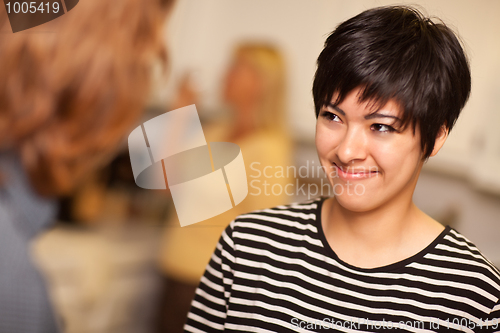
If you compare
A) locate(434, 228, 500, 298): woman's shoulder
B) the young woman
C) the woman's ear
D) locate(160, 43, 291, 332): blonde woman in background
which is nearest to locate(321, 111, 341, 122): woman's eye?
the young woman

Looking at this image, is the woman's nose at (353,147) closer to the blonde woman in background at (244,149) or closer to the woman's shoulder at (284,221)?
the woman's shoulder at (284,221)

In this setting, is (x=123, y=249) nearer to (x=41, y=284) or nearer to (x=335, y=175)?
(x=41, y=284)

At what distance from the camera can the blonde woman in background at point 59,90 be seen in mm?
735

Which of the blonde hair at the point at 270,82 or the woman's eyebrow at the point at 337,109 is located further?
the blonde hair at the point at 270,82

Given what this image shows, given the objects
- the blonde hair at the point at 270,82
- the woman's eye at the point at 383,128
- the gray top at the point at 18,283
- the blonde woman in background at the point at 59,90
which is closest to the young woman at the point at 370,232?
the woman's eye at the point at 383,128

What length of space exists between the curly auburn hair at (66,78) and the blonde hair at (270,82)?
538 millimetres

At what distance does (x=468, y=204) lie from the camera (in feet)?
4.75

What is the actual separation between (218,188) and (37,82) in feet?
1.37

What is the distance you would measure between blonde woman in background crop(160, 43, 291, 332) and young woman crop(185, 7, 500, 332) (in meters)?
0.29

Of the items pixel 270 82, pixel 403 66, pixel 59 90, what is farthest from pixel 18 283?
pixel 270 82

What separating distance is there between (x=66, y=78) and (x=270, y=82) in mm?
697

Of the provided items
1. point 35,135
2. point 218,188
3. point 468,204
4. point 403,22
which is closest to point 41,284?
point 35,135

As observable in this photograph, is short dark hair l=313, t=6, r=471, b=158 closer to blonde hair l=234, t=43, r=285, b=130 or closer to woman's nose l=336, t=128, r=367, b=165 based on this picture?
woman's nose l=336, t=128, r=367, b=165

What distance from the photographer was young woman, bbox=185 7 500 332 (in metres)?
0.55
